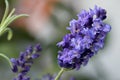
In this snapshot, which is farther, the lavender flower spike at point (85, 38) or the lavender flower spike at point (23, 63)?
the lavender flower spike at point (23, 63)

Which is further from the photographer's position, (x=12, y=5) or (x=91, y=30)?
(x=12, y=5)

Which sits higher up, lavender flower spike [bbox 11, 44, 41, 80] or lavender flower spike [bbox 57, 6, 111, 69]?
lavender flower spike [bbox 11, 44, 41, 80]

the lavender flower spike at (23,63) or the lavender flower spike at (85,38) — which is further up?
the lavender flower spike at (23,63)

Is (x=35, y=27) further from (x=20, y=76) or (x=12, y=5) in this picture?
(x=20, y=76)

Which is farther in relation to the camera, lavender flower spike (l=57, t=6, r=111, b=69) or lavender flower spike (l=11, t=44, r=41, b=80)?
lavender flower spike (l=11, t=44, r=41, b=80)

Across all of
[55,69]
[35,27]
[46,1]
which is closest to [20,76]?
[55,69]

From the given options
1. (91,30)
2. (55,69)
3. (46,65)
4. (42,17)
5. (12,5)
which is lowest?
(91,30)

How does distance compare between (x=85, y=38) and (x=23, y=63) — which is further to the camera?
(x=23, y=63)

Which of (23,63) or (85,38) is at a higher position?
(23,63)
